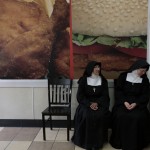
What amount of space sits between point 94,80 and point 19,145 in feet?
4.78

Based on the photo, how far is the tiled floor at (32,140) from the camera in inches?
144

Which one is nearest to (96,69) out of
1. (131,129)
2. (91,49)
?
(91,49)

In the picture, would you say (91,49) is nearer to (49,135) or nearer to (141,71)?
(141,71)

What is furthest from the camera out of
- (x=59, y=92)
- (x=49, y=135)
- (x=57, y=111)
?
(x=59, y=92)

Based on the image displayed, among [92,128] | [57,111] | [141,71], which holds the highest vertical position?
[141,71]

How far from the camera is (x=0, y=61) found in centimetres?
428

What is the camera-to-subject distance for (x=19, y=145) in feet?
12.2

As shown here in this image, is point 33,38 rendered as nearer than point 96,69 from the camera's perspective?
No

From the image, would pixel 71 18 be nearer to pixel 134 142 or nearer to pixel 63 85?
pixel 63 85

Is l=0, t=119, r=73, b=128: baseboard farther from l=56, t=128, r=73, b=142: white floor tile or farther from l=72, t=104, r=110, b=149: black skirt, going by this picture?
l=72, t=104, r=110, b=149: black skirt

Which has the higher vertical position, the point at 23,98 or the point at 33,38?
the point at 33,38

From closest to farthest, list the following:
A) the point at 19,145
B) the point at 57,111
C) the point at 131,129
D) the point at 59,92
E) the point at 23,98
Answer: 1. the point at 131,129
2. the point at 19,145
3. the point at 57,111
4. the point at 59,92
5. the point at 23,98

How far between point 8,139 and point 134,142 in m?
1.89

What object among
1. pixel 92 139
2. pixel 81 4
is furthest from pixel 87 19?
pixel 92 139
